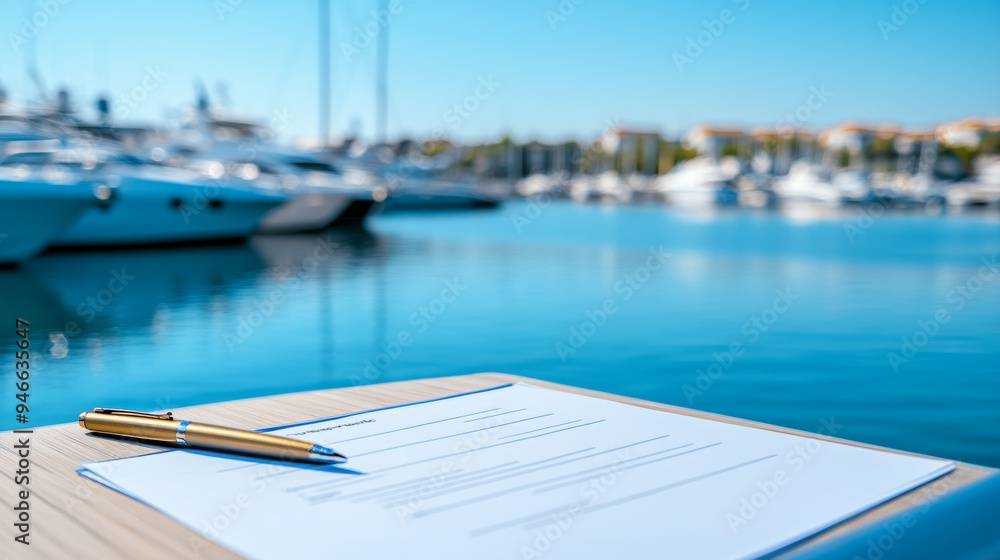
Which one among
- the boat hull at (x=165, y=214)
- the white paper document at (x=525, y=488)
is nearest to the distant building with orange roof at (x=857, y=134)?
the boat hull at (x=165, y=214)

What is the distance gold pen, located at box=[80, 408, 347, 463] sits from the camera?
1.05 m

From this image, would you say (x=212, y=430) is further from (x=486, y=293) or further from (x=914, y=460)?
(x=486, y=293)

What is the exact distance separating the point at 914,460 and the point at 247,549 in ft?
2.70

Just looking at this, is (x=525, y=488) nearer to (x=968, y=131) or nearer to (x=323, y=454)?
(x=323, y=454)

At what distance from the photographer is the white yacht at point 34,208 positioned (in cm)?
918

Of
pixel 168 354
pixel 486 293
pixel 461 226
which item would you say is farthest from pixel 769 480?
pixel 461 226

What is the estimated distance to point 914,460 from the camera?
1.11 metres

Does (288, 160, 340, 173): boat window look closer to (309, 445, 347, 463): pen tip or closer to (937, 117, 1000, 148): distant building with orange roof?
(309, 445, 347, 463): pen tip

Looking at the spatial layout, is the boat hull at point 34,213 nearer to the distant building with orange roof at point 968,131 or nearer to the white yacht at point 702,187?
the white yacht at point 702,187

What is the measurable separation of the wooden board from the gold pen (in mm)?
22

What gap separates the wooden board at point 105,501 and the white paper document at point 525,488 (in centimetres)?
2

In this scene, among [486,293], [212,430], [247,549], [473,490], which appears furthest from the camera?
[486,293]

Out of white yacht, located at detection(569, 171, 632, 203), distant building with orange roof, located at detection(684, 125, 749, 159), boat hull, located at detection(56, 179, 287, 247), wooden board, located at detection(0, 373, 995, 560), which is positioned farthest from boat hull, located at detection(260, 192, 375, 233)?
distant building with orange roof, located at detection(684, 125, 749, 159)

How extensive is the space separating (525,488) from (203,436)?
43 centimetres
